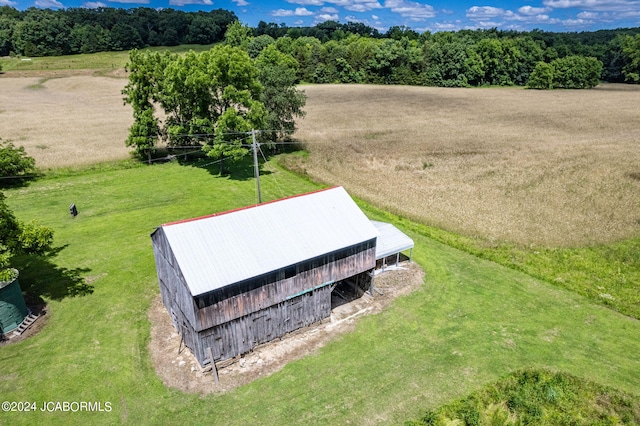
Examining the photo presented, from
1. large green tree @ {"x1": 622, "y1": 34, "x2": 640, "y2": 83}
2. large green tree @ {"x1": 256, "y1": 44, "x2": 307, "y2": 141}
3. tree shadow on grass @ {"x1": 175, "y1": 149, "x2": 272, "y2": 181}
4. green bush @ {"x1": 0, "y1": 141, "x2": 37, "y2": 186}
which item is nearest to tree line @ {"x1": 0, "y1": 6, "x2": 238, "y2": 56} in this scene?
green bush @ {"x1": 0, "y1": 141, "x2": 37, "y2": 186}

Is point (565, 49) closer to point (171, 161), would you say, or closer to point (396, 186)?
point (396, 186)

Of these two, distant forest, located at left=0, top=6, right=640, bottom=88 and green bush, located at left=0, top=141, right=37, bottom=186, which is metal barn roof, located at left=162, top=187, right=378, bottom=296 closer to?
green bush, located at left=0, top=141, right=37, bottom=186

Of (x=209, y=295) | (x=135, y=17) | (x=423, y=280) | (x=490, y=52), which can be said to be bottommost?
(x=423, y=280)

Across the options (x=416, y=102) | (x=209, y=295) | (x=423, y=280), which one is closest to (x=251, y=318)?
(x=209, y=295)

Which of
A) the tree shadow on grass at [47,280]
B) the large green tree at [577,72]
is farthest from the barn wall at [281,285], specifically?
the large green tree at [577,72]

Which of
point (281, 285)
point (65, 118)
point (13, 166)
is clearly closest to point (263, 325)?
point (281, 285)

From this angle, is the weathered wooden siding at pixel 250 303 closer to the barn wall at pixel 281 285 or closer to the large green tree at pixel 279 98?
the barn wall at pixel 281 285
